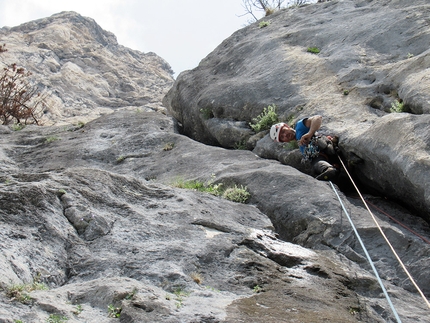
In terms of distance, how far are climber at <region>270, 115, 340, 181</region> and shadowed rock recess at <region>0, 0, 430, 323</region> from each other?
36cm

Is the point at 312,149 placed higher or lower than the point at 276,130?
lower

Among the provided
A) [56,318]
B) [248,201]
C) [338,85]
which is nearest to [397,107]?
[338,85]

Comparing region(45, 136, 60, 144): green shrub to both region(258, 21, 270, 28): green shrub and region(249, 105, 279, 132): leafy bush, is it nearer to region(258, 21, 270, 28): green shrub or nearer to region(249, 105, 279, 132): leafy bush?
region(249, 105, 279, 132): leafy bush

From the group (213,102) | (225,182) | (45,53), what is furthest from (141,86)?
(225,182)

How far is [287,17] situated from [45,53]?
A: 57.2 feet

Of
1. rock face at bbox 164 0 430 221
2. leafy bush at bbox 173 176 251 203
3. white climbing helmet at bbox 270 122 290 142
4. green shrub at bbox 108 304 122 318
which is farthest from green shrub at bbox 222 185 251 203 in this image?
green shrub at bbox 108 304 122 318

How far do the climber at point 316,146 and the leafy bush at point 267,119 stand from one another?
51.2 inches

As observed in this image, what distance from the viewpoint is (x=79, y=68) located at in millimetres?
29625

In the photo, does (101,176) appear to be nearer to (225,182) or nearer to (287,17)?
(225,182)

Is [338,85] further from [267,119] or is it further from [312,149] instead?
[312,149]

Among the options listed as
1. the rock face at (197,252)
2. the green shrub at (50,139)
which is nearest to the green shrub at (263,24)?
the green shrub at (50,139)

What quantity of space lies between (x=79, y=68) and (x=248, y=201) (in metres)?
23.2

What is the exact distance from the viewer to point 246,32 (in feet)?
54.3

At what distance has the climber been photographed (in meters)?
9.17
